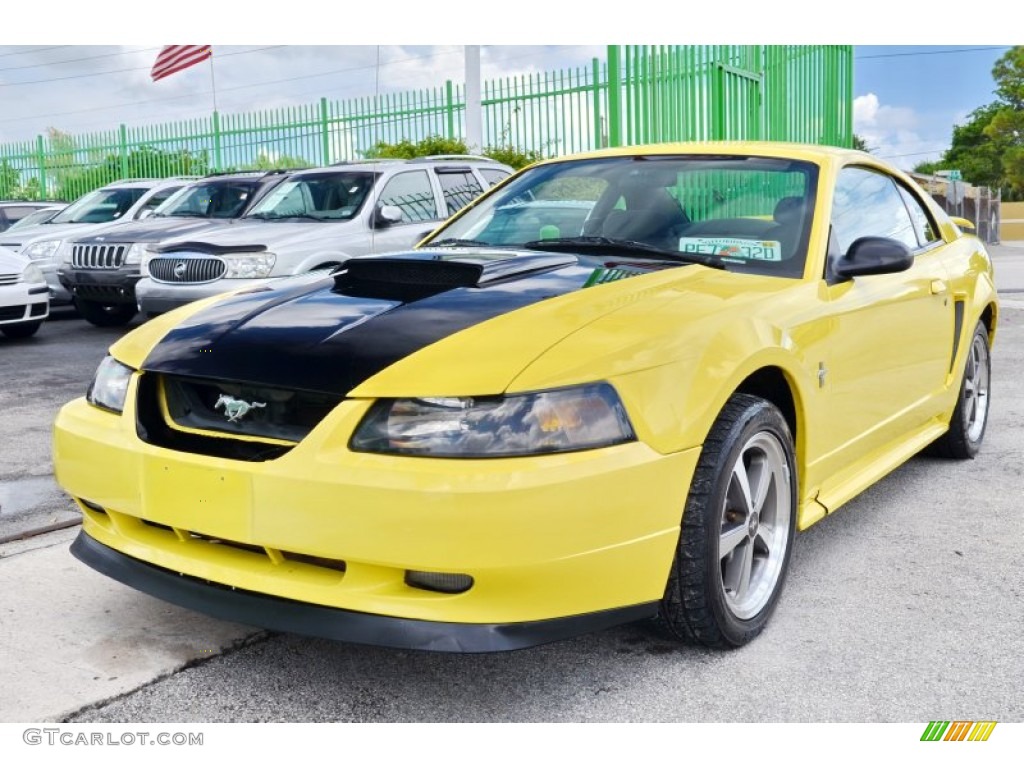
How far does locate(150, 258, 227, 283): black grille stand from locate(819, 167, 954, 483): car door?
5.89m

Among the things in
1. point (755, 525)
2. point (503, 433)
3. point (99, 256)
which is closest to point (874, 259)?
point (755, 525)

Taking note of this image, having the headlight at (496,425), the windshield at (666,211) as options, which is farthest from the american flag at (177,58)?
the headlight at (496,425)

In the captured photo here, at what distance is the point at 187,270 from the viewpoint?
9.15 m

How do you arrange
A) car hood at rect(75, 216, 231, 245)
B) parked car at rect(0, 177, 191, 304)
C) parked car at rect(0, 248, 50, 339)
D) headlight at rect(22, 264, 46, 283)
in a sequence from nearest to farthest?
1. parked car at rect(0, 248, 50, 339)
2. headlight at rect(22, 264, 46, 283)
3. car hood at rect(75, 216, 231, 245)
4. parked car at rect(0, 177, 191, 304)

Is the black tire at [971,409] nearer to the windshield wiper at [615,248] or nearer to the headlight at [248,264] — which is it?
the windshield wiper at [615,248]

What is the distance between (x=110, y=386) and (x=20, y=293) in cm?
761

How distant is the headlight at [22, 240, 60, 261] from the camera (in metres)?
12.0

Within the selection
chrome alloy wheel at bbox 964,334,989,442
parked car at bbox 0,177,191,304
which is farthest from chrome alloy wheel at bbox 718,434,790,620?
parked car at bbox 0,177,191,304

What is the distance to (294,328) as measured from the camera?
116 inches

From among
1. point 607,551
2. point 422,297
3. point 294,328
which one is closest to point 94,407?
point 294,328

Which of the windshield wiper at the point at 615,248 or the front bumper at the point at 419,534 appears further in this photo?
the windshield wiper at the point at 615,248

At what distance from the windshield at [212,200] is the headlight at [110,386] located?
809cm

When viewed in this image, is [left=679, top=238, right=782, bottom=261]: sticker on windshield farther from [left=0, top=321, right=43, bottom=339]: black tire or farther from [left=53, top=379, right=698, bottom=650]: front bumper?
[left=0, top=321, right=43, bottom=339]: black tire

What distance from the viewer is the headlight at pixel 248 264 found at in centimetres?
880
